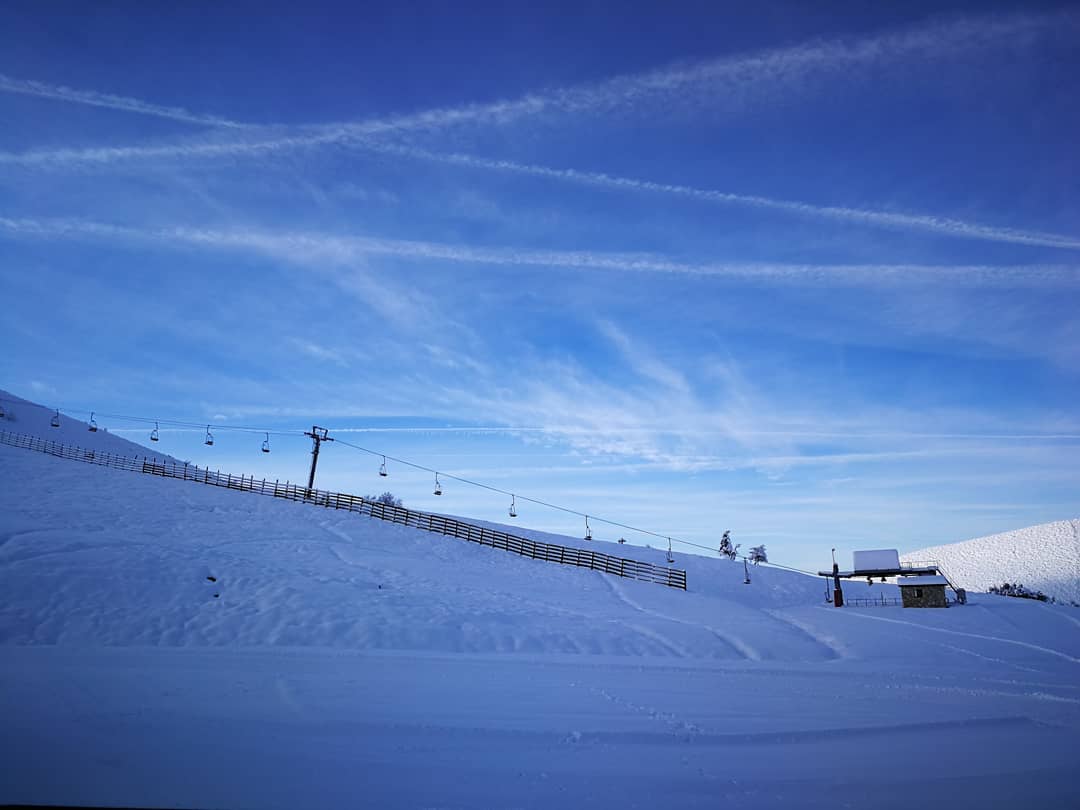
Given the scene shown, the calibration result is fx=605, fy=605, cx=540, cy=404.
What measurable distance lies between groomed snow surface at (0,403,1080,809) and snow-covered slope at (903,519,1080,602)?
92.5 m

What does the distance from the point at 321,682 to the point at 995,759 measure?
10.7 meters

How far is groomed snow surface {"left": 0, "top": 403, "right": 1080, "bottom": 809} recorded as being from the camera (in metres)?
6.44

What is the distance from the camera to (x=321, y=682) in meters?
11.4

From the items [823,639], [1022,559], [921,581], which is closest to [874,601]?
[921,581]

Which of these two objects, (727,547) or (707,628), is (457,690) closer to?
(707,628)

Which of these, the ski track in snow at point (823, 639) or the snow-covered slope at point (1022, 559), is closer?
the ski track in snow at point (823, 639)

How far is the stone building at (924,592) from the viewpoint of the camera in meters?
38.2

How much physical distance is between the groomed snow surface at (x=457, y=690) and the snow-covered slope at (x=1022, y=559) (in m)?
92.5

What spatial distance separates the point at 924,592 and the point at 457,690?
126 ft

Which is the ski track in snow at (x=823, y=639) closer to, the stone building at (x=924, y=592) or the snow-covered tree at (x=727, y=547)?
the stone building at (x=924, y=592)

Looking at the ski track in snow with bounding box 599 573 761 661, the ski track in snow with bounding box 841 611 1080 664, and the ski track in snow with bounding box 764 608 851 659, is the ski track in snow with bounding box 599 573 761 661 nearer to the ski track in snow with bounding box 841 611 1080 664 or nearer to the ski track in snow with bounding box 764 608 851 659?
the ski track in snow with bounding box 764 608 851 659

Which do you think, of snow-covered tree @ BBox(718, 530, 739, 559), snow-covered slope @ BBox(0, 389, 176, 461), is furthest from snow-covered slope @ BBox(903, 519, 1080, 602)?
snow-covered slope @ BBox(0, 389, 176, 461)

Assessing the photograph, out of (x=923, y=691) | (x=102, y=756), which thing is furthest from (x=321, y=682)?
(x=923, y=691)

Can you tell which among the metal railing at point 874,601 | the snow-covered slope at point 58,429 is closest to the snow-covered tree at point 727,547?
the metal railing at point 874,601
